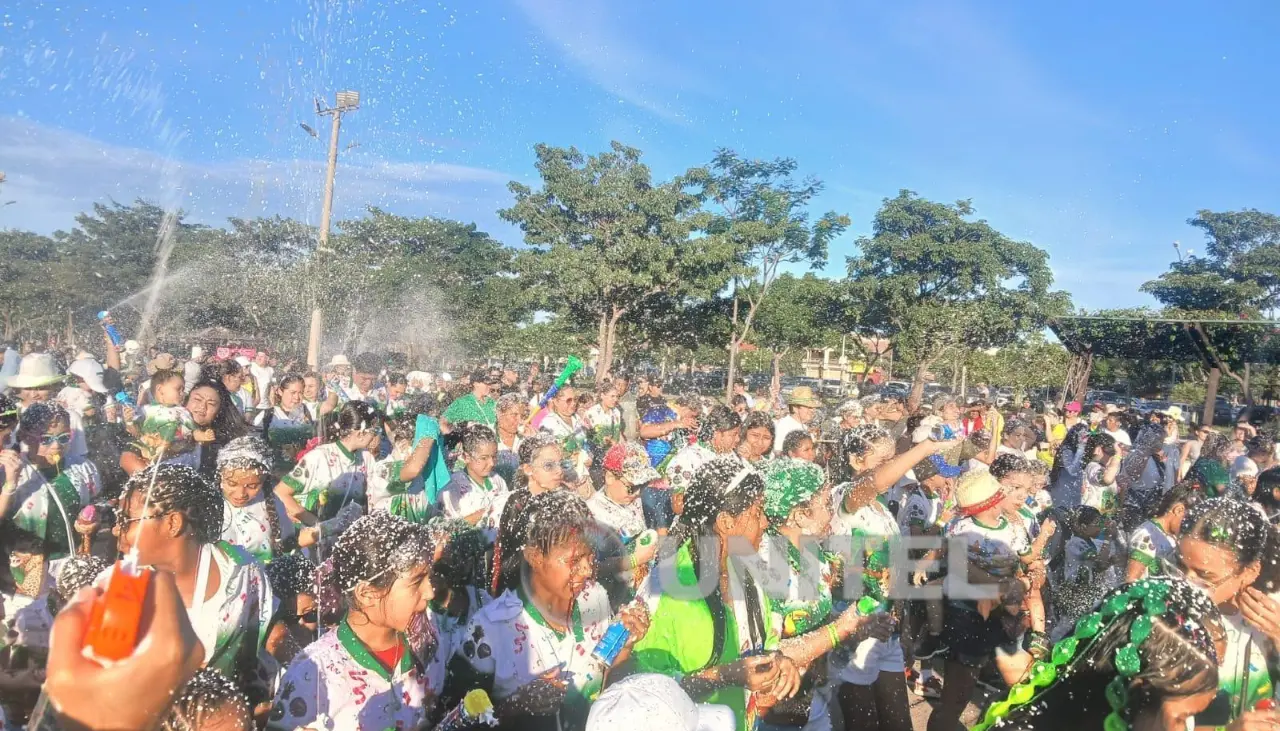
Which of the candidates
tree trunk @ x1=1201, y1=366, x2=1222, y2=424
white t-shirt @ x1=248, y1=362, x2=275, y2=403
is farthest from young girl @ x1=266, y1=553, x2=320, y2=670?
tree trunk @ x1=1201, y1=366, x2=1222, y2=424

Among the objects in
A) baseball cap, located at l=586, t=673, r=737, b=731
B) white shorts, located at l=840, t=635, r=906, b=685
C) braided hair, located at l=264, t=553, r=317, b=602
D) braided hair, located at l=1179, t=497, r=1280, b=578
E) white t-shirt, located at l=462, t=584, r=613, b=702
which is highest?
braided hair, located at l=1179, t=497, r=1280, b=578

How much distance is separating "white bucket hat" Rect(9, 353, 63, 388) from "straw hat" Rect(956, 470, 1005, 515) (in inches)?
231

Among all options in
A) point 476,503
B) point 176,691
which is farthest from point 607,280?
point 176,691

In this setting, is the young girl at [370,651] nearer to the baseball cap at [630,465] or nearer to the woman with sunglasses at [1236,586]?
the baseball cap at [630,465]

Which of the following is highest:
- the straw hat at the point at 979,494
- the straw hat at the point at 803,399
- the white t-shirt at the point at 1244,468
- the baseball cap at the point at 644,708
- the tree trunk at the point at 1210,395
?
the tree trunk at the point at 1210,395

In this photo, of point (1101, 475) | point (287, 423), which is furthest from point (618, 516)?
point (1101, 475)

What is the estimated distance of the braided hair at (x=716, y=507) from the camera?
2703 mm

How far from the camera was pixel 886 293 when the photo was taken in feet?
80.4

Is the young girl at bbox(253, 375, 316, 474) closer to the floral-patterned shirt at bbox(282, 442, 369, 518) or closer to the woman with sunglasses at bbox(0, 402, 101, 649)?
the floral-patterned shirt at bbox(282, 442, 369, 518)

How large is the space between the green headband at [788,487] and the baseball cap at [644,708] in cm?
168

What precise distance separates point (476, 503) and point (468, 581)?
71cm

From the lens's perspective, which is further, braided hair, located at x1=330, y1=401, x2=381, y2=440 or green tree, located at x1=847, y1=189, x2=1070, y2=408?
green tree, located at x1=847, y1=189, x2=1070, y2=408

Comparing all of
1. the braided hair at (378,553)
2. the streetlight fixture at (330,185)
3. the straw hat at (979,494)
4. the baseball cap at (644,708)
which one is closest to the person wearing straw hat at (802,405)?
the straw hat at (979,494)

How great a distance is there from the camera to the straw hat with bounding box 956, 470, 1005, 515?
4.23 m
